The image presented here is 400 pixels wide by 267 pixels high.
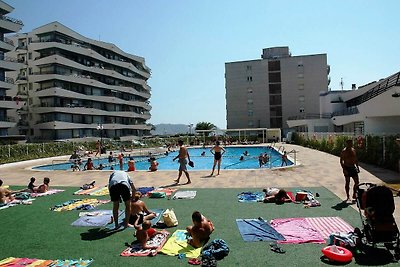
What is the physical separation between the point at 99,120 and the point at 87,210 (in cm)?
5886

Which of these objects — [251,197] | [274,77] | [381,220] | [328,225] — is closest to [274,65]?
[274,77]

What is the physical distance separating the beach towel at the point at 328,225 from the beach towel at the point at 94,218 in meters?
5.01

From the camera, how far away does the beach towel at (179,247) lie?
6129mm

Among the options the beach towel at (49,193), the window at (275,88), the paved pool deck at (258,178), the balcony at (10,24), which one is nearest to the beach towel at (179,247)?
the paved pool deck at (258,178)

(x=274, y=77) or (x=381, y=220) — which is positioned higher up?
(x=274, y=77)

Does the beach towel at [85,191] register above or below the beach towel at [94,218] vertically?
above

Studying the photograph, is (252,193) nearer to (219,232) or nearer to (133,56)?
(219,232)

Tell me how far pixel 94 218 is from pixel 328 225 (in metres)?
5.79

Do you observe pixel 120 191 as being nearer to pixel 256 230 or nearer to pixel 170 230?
pixel 170 230

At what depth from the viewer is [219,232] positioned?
7.35m

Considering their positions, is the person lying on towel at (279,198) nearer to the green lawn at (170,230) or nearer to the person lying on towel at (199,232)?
the green lawn at (170,230)

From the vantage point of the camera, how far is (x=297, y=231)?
712 cm

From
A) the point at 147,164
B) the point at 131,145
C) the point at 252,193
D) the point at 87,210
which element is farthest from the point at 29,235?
the point at 131,145

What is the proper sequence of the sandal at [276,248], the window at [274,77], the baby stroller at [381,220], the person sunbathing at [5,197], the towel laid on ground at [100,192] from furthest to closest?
the window at [274,77] → the towel laid on ground at [100,192] → the person sunbathing at [5,197] → the sandal at [276,248] → the baby stroller at [381,220]
